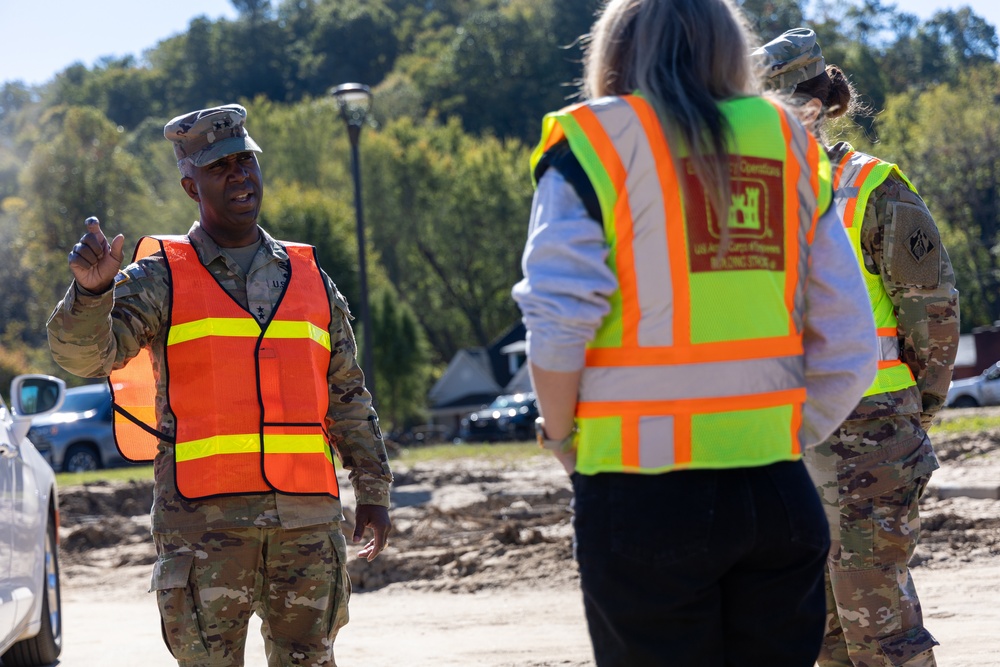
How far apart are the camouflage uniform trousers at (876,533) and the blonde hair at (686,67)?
5.13 feet

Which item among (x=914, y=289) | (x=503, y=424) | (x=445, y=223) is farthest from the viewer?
(x=445, y=223)

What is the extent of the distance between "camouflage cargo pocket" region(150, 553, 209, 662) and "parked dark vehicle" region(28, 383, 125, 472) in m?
20.1

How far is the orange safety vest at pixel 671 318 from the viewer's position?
2.37 m

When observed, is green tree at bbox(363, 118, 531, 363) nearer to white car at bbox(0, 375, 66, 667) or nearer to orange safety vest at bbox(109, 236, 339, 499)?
white car at bbox(0, 375, 66, 667)

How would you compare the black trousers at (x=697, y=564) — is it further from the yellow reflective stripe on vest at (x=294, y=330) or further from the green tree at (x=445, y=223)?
the green tree at (x=445, y=223)

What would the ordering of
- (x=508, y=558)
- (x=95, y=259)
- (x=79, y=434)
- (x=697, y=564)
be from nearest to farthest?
1. (x=697, y=564)
2. (x=95, y=259)
3. (x=508, y=558)
4. (x=79, y=434)

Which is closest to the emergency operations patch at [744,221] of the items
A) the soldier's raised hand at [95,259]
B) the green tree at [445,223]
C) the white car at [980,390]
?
the soldier's raised hand at [95,259]

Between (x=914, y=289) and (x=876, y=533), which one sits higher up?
(x=914, y=289)

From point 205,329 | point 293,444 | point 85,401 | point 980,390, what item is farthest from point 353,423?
point 980,390

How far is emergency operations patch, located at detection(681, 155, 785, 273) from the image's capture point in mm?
2412

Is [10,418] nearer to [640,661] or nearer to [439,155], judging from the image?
[640,661]

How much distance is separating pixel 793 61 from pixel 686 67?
59.4 inches

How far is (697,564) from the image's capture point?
231cm

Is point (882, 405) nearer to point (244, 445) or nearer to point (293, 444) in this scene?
point (293, 444)
